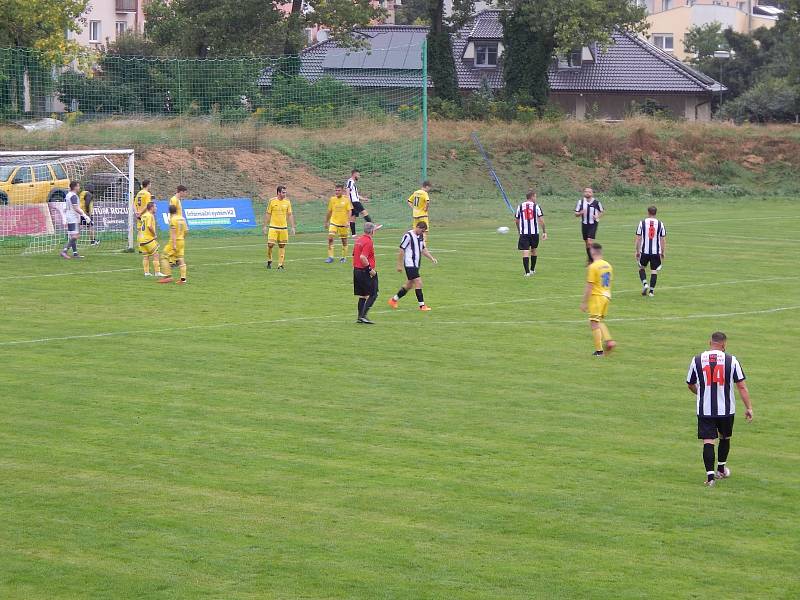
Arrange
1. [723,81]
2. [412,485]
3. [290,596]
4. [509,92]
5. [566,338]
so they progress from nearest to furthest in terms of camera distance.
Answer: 1. [290,596]
2. [412,485]
3. [566,338]
4. [509,92]
5. [723,81]

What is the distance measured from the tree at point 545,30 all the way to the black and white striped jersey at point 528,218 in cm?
3803

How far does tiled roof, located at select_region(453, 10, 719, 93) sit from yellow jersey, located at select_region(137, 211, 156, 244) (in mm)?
56044

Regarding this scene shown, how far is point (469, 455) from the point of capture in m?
14.9

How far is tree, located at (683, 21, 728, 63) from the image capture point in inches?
4107

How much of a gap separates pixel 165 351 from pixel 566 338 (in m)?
7.04

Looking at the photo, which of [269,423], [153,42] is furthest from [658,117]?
[269,423]

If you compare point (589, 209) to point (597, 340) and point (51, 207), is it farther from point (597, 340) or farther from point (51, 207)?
point (51, 207)

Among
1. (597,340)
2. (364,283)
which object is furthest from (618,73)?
(597,340)

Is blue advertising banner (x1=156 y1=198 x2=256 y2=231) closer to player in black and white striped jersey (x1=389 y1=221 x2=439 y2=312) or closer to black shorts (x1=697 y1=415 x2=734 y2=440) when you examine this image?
player in black and white striped jersey (x1=389 y1=221 x2=439 y2=312)

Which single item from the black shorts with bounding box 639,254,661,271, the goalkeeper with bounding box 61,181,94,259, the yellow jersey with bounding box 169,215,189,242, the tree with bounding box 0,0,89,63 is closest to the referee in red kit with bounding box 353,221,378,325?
the yellow jersey with bounding box 169,215,189,242

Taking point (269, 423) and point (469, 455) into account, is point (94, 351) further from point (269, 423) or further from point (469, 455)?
point (469, 455)

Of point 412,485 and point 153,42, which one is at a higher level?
point 153,42

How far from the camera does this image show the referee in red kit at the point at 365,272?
23.6 m

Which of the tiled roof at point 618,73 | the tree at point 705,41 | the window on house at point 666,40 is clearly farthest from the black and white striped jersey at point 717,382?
the window on house at point 666,40
